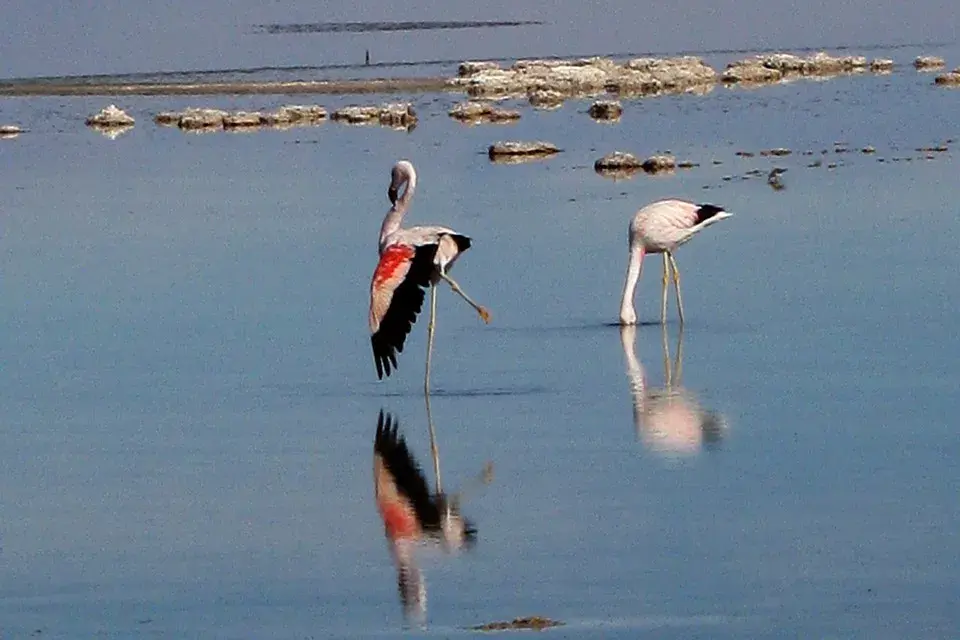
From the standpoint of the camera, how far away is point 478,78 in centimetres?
4734

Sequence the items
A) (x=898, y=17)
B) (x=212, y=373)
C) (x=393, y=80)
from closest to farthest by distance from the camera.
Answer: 1. (x=212, y=373)
2. (x=393, y=80)
3. (x=898, y=17)

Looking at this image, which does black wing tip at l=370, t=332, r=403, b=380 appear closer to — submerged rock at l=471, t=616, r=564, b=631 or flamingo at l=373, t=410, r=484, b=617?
flamingo at l=373, t=410, r=484, b=617

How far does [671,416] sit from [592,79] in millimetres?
33707

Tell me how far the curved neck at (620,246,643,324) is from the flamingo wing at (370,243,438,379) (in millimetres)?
2904

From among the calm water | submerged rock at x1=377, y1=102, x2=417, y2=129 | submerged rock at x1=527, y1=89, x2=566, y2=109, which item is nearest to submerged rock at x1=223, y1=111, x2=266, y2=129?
submerged rock at x1=377, y1=102, x2=417, y2=129

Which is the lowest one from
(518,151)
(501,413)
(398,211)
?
(518,151)

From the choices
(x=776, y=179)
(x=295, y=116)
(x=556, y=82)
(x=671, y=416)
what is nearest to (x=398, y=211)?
(x=671, y=416)

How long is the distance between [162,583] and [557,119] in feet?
94.7

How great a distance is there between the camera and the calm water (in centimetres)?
909

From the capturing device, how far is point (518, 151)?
99.8 ft

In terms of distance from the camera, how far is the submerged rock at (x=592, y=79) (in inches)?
1779

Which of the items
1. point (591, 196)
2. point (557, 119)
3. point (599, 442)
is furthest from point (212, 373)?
point (557, 119)

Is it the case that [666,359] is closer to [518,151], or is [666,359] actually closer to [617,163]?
[617,163]

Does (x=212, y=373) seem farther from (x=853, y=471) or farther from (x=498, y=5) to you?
(x=498, y=5)
